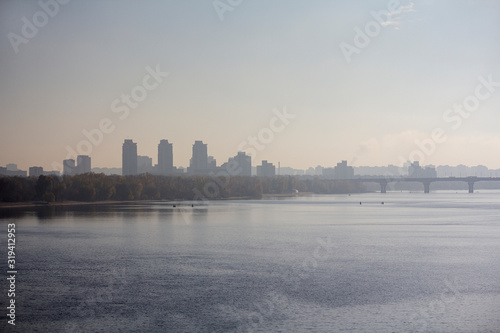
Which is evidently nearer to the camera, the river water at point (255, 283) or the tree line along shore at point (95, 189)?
the river water at point (255, 283)

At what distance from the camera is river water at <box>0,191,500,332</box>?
2716 cm

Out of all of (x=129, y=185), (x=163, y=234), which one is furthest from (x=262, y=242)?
(x=129, y=185)

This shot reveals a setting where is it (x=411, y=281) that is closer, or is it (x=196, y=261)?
(x=411, y=281)

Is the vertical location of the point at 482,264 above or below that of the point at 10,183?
below

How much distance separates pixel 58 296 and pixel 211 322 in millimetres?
10412

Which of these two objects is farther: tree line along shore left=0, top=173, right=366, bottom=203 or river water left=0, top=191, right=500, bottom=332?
tree line along shore left=0, top=173, right=366, bottom=203

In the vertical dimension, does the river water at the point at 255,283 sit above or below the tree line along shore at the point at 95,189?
below

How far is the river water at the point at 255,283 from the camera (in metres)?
27.2

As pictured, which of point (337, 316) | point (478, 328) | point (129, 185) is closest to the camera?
point (478, 328)

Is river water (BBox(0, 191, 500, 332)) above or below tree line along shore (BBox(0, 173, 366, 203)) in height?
below

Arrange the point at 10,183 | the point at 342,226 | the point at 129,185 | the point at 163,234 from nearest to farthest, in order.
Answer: the point at 163,234, the point at 342,226, the point at 10,183, the point at 129,185

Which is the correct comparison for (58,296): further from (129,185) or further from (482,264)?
(129,185)

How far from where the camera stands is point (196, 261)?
44188 millimetres

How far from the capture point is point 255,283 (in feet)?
117
